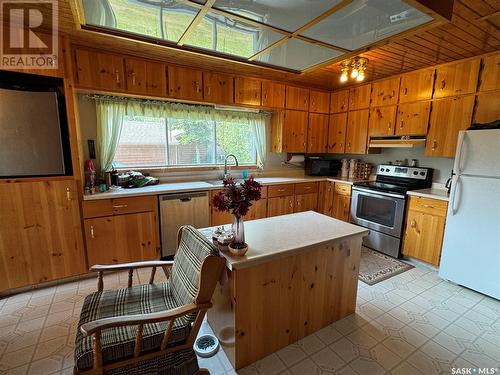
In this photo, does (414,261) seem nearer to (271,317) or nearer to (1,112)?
(271,317)

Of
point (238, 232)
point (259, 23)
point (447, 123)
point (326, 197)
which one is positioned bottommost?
point (326, 197)

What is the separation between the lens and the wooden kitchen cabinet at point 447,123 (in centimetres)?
277

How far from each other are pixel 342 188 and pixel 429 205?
125 cm

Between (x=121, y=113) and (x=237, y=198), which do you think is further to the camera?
(x=121, y=113)

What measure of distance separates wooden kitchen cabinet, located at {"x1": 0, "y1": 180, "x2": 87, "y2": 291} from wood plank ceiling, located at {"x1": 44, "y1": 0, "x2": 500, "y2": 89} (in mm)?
1447

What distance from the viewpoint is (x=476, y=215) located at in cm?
238

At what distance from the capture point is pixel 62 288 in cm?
248

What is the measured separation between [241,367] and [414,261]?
2.71 metres

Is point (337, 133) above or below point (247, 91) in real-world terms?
below

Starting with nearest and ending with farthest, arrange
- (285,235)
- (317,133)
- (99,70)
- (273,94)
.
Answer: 1. (285,235)
2. (99,70)
3. (273,94)
4. (317,133)

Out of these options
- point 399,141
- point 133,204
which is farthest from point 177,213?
point 399,141

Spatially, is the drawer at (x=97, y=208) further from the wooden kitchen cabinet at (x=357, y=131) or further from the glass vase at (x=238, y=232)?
the wooden kitchen cabinet at (x=357, y=131)

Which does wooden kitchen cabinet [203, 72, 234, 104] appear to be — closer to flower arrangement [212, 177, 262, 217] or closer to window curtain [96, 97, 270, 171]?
window curtain [96, 97, 270, 171]

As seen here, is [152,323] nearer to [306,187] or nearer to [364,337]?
[364,337]
